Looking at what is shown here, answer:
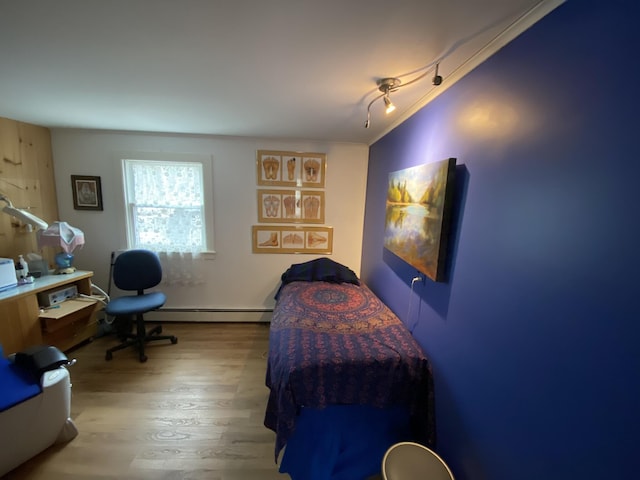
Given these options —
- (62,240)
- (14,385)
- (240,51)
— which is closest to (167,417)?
(14,385)

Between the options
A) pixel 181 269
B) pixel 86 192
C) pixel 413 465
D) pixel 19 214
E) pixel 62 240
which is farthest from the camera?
pixel 181 269

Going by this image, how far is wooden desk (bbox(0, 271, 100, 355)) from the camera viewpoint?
6.47 feet

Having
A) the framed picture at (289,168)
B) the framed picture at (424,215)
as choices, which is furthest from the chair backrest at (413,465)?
the framed picture at (289,168)

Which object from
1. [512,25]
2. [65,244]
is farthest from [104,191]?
[512,25]

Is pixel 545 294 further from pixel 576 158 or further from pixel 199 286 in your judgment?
pixel 199 286

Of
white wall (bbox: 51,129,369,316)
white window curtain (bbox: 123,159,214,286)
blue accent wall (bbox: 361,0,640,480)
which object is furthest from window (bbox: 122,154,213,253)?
blue accent wall (bbox: 361,0,640,480)

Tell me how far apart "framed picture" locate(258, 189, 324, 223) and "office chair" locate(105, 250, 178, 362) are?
4.43 feet

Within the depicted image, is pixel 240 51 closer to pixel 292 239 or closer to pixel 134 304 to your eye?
pixel 292 239

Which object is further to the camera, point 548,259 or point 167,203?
point 167,203

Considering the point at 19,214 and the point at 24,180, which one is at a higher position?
the point at 24,180

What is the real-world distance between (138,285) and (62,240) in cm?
80

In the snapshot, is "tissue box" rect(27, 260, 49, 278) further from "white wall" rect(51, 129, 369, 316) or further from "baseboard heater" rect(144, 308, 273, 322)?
"baseboard heater" rect(144, 308, 273, 322)

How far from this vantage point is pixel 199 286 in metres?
3.19

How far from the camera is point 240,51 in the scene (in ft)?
4.07
